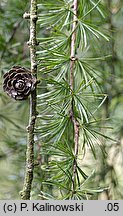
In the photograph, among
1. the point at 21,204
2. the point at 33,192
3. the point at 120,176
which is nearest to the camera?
the point at 21,204

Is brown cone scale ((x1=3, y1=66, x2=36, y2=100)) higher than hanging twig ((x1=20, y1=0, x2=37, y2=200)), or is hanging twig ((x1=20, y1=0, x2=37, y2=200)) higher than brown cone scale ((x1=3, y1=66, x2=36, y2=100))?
brown cone scale ((x1=3, y1=66, x2=36, y2=100))

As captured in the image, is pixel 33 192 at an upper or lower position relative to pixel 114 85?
lower

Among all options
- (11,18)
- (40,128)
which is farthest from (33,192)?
(11,18)

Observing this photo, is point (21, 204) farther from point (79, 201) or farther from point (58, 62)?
point (58, 62)

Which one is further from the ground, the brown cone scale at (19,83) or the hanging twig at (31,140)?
the brown cone scale at (19,83)

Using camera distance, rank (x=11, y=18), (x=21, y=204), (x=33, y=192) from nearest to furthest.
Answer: (x=21, y=204) < (x=33, y=192) < (x=11, y=18)

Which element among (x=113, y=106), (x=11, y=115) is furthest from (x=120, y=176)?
(x=11, y=115)

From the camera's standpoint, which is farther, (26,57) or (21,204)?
(26,57)

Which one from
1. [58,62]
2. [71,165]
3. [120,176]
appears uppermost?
[58,62]

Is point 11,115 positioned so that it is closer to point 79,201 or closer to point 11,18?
point 11,18
